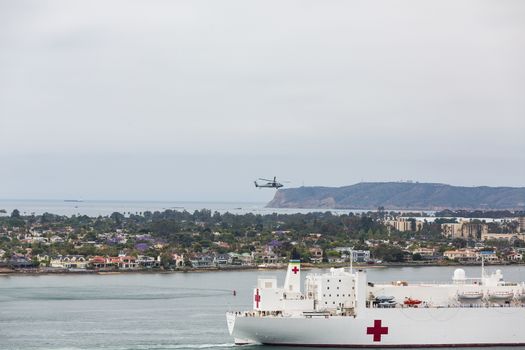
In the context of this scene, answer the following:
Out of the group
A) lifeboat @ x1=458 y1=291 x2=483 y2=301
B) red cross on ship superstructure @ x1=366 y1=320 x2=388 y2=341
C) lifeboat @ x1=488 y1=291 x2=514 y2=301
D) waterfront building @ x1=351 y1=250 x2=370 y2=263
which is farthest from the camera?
waterfront building @ x1=351 y1=250 x2=370 y2=263

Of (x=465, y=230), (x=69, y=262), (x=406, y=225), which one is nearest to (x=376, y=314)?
(x=69, y=262)

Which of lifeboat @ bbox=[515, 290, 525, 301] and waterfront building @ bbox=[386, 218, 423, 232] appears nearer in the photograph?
lifeboat @ bbox=[515, 290, 525, 301]

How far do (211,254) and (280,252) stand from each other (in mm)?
4162

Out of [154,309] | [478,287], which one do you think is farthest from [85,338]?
[478,287]

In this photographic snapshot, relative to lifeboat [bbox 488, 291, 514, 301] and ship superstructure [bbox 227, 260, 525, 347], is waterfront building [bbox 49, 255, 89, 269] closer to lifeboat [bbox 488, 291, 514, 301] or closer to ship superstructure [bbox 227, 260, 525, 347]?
ship superstructure [bbox 227, 260, 525, 347]

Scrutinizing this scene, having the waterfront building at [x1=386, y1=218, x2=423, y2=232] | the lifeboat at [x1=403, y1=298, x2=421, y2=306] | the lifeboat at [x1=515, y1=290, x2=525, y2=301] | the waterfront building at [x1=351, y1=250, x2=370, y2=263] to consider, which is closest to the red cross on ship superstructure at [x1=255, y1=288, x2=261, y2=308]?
the lifeboat at [x1=403, y1=298, x2=421, y2=306]

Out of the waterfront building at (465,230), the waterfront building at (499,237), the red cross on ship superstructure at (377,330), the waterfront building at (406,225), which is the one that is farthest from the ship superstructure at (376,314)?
the waterfront building at (406,225)

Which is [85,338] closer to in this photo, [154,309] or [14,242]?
[154,309]

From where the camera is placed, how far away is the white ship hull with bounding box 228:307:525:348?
2709cm

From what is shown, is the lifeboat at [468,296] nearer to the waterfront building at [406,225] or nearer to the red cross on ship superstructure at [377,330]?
the red cross on ship superstructure at [377,330]

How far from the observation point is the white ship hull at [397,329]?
2709 centimetres

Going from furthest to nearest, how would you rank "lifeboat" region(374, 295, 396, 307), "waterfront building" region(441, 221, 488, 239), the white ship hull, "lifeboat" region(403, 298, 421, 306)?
"waterfront building" region(441, 221, 488, 239)
"lifeboat" region(403, 298, 421, 306)
"lifeboat" region(374, 295, 396, 307)
the white ship hull

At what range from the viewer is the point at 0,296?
4294 cm

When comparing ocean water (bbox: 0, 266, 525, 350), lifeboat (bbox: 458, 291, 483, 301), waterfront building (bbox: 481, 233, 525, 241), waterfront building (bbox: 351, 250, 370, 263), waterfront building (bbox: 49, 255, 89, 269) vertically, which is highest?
waterfront building (bbox: 481, 233, 525, 241)
